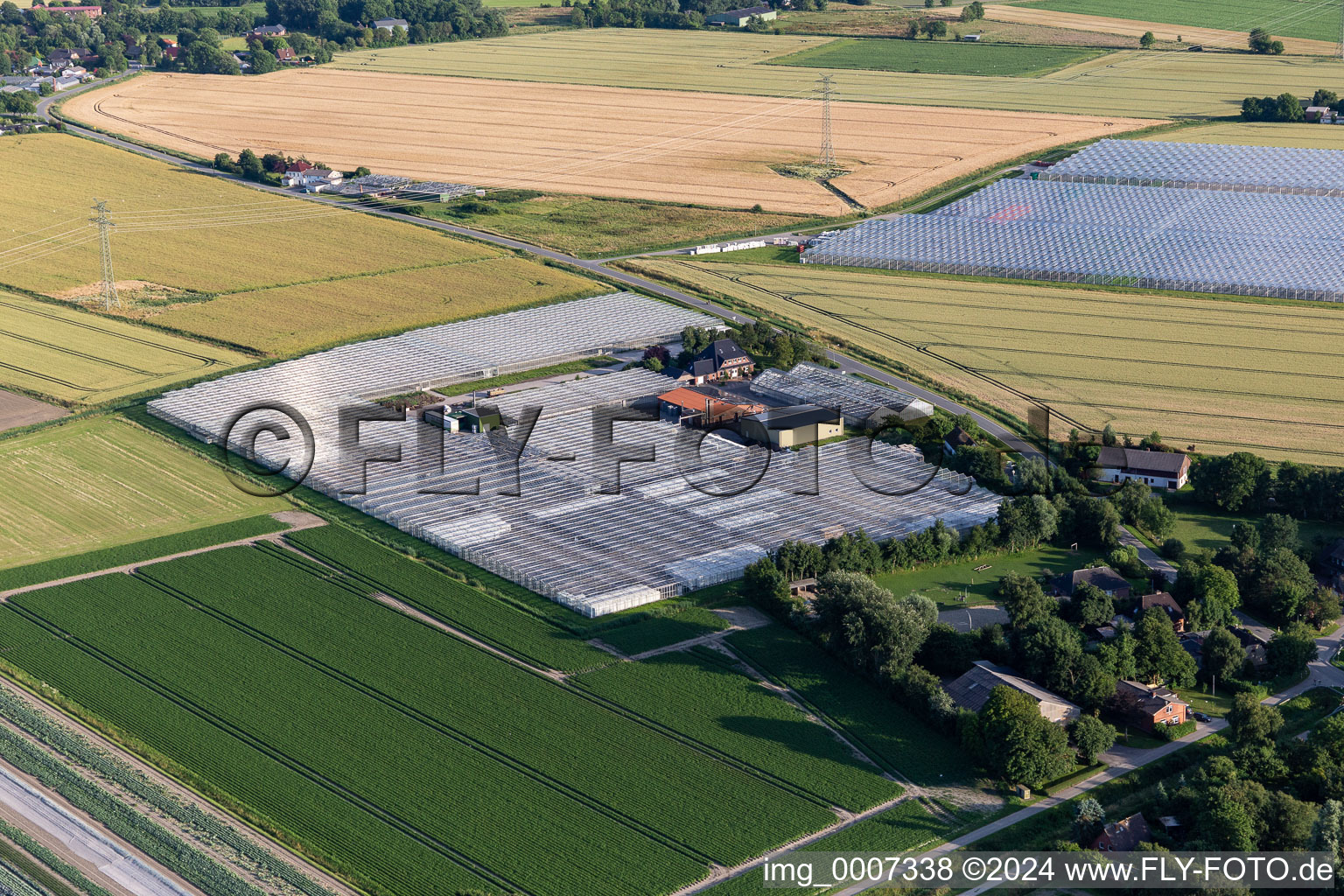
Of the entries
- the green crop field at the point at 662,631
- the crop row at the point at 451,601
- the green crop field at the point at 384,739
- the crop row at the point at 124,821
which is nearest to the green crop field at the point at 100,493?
Answer: the green crop field at the point at 384,739

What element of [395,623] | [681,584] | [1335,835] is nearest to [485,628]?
[395,623]

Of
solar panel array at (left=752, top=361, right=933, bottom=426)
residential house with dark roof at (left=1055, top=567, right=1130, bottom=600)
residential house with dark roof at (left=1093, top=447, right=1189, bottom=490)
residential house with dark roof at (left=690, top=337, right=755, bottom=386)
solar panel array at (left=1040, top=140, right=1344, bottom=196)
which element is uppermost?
solar panel array at (left=1040, top=140, right=1344, bottom=196)

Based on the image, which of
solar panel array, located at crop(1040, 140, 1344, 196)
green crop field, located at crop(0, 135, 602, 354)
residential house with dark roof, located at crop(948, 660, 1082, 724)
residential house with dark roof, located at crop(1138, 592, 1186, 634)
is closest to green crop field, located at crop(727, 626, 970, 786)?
residential house with dark roof, located at crop(948, 660, 1082, 724)

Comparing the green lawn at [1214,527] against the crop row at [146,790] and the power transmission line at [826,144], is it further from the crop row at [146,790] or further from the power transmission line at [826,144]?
the power transmission line at [826,144]

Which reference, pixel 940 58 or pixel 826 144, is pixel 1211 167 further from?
pixel 940 58

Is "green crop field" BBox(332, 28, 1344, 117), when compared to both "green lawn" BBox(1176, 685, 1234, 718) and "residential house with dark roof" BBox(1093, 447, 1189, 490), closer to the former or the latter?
"residential house with dark roof" BBox(1093, 447, 1189, 490)

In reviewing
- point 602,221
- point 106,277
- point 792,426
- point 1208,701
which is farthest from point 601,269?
point 1208,701
